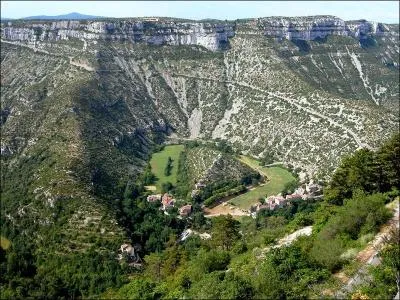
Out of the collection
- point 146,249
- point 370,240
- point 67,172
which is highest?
point 370,240

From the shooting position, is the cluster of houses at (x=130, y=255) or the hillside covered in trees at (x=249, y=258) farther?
the cluster of houses at (x=130, y=255)

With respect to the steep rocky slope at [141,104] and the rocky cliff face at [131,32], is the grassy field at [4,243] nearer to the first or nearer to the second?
the steep rocky slope at [141,104]

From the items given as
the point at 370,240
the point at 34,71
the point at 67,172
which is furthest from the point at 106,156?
the point at 370,240

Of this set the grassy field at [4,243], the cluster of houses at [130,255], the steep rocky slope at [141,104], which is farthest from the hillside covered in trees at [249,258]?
the steep rocky slope at [141,104]

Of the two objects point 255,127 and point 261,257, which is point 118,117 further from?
point 261,257

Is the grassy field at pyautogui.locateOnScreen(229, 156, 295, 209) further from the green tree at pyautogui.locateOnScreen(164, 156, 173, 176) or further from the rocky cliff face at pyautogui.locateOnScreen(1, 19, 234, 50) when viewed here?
the rocky cliff face at pyautogui.locateOnScreen(1, 19, 234, 50)
